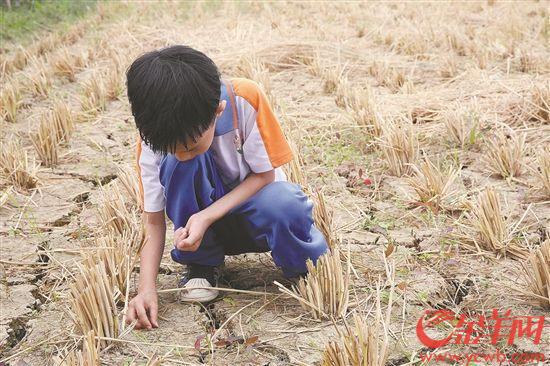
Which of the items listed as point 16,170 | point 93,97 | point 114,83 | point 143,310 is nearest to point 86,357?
→ point 143,310

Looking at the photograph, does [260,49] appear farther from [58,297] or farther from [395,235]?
[58,297]

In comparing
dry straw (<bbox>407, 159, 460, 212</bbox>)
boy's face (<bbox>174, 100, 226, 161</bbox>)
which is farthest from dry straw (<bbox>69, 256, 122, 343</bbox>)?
dry straw (<bbox>407, 159, 460, 212</bbox>)

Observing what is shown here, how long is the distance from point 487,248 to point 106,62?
14.4 feet

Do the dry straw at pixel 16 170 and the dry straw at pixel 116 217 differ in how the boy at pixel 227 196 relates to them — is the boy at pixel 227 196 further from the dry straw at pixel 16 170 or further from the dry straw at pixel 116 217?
the dry straw at pixel 16 170

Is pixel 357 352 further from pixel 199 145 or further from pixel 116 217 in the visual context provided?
pixel 116 217

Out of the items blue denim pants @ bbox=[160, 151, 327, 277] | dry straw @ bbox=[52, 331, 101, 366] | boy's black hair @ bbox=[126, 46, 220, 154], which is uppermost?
boy's black hair @ bbox=[126, 46, 220, 154]

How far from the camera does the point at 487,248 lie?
246 cm

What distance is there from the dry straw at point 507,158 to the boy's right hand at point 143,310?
5.70ft

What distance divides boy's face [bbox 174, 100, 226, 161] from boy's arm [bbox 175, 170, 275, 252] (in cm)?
17

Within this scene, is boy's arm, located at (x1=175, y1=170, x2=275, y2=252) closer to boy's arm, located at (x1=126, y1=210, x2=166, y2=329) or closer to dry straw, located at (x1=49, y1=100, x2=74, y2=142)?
boy's arm, located at (x1=126, y1=210, x2=166, y2=329)

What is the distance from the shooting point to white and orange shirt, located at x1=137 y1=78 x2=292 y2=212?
2.10 meters

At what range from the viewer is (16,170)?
10.9ft

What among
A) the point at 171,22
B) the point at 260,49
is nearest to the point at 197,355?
the point at 260,49

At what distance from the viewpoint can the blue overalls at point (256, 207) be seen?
2127mm
